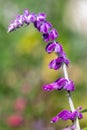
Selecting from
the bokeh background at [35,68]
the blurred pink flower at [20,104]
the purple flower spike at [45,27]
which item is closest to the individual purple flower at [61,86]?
the purple flower spike at [45,27]

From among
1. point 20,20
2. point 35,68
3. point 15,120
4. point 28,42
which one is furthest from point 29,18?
point 28,42

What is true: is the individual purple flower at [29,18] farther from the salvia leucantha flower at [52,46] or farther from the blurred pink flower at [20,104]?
the blurred pink flower at [20,104]

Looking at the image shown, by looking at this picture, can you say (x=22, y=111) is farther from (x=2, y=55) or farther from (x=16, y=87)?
(x=2, y=55)

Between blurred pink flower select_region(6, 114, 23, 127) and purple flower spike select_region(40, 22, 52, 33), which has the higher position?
blurred pink flower select_region(6, 114, 23, 127)

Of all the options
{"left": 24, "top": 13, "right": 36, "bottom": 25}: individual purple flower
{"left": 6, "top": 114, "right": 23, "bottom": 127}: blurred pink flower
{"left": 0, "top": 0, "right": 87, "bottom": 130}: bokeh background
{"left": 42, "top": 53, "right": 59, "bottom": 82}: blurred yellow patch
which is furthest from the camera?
{"left": 42, "top": 53, "right": 59, "bottom": 82}: blurred yellow patch

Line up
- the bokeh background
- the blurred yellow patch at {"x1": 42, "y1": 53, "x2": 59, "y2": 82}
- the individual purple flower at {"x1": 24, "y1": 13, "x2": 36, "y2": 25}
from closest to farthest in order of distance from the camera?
the individual purple flower at {"x1": 24, "y1": 13, "x2": 36, "y2": 25} < the bokeh background < the blurred yellow patch at {"x1": 42, "y1": 53, "x2": 59, "y2": 82}

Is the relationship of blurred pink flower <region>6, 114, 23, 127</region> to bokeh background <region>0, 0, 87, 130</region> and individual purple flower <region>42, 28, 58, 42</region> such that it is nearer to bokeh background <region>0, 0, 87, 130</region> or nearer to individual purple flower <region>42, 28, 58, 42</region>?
bokeh background <region>0, 0, 87, 130</region>

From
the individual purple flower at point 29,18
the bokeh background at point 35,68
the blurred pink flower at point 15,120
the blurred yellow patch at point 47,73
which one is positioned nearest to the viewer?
the individual purple flower at point 29,18

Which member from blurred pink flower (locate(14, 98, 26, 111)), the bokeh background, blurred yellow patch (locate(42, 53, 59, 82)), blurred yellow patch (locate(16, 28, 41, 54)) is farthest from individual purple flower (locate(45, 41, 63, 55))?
blurred yellow patch (locate(16, 28, 41, 54))
